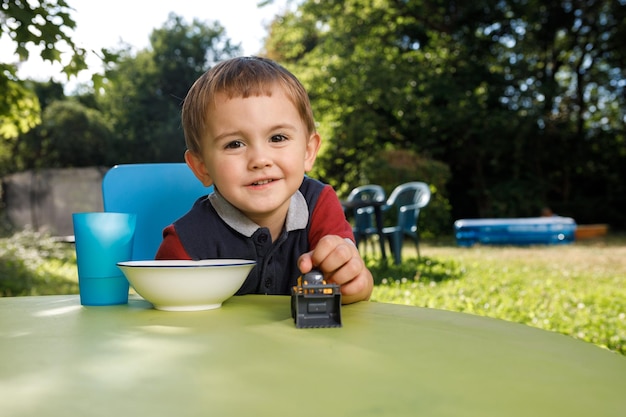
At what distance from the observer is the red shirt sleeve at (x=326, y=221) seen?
142 cm

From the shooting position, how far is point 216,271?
95 centimetres

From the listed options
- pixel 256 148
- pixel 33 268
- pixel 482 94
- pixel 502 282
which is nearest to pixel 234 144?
pixel 256 148

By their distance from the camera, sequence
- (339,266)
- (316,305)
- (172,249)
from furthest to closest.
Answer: (172,249) → (339,266) → (316,305)

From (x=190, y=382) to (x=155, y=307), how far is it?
1.54 ft

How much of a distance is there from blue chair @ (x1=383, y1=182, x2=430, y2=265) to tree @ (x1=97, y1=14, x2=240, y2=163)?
11.1 m

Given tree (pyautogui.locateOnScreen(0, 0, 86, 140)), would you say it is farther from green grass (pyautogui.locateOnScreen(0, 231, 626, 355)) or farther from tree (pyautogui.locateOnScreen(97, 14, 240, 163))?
tree (pyautogui.locateOnScreen(97, 14, 240, 163))

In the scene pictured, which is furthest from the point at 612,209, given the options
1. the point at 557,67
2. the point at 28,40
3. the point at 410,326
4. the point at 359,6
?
the point at 410,326

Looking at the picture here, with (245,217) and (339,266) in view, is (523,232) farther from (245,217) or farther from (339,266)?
(339,266)

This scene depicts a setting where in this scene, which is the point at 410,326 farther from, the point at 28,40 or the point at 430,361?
the point at 28,40

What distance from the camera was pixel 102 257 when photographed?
109 centimetres

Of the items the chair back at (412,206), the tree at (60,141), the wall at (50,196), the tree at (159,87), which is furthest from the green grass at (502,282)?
the tree at (159,87)

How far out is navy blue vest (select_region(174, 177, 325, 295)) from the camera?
136cm

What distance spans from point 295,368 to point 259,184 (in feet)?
2.11

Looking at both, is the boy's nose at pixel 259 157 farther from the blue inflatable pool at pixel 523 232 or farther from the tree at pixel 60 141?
the tree at pixel 60 141
